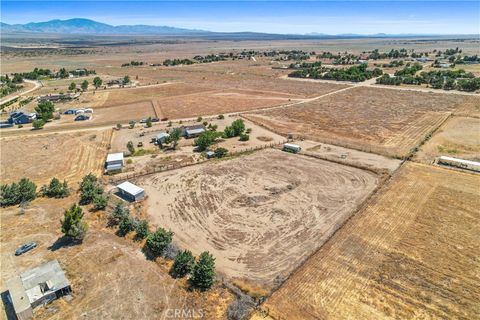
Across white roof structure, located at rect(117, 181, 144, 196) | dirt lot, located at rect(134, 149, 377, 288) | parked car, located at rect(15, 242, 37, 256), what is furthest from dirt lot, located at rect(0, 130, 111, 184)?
parked car, located at rect(15, 242, 37, 256)

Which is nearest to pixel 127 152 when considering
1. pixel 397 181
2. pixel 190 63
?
pixel 397 181

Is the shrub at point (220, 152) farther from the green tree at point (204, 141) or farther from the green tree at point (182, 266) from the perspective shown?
the green tree at point (182, 266)

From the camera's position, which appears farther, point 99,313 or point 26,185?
point 26,185

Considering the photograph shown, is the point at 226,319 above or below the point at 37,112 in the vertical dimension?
below

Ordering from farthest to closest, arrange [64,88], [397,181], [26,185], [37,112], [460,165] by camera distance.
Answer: [64,88]
[37,112]
[460,165]
[397,181]
[26,185]

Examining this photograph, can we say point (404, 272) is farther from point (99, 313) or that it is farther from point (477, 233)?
point (99, 313)
